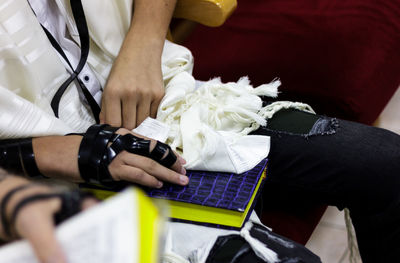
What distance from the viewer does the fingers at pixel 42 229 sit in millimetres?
205

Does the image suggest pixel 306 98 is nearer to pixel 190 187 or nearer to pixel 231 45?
pixel 231 45

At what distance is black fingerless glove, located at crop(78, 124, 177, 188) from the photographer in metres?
0.49

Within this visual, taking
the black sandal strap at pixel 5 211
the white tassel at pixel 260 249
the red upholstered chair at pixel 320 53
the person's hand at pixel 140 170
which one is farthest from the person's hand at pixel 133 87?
the red upholstered chair at pixel 320 53

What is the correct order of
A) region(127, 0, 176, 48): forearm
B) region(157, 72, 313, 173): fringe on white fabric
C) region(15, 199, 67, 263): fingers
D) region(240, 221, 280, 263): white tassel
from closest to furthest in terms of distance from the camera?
region(15, 199, 67, 263): fingers → region(240, 221, 280, 263): white tassel → region(157, 72, 313, 173): fringe on white fabric → region(127, 0, 176, 48): forearm

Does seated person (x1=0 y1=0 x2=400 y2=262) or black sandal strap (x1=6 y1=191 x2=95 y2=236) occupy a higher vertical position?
black sandal strap (x1=6 y1=191 x2=95 y2=236)

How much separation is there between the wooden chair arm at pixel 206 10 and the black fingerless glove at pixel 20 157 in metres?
0.43

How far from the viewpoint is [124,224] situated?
0.21 meters

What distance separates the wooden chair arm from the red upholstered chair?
0.38m

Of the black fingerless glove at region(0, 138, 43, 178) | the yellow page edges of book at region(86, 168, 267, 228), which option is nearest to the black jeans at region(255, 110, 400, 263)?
the yellow page edges of book at region(86, 168, 267, 228)

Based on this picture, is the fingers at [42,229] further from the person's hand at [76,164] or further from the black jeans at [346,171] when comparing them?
the black jeans at [346,171]

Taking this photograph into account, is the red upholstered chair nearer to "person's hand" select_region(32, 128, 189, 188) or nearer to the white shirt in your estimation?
the white shirt

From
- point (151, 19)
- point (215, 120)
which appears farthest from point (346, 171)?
point (151, 19)

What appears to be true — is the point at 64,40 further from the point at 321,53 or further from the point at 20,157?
the point at 321,53

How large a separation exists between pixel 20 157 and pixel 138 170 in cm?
15
